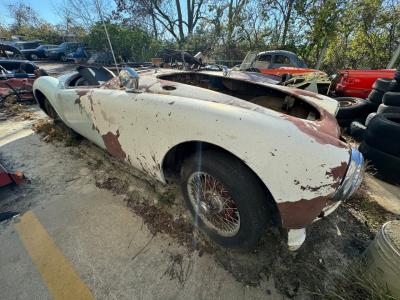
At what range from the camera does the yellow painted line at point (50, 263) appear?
60.6 inches

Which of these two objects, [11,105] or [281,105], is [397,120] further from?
[11,105]

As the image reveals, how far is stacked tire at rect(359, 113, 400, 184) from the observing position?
93.2 inches

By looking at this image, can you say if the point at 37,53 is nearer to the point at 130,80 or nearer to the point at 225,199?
the point at 130,80

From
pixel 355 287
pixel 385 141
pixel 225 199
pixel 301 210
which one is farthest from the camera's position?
pixel 385 141

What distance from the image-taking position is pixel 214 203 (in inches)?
68.5

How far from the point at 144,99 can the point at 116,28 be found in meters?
16.7

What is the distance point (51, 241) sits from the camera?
1.90 m

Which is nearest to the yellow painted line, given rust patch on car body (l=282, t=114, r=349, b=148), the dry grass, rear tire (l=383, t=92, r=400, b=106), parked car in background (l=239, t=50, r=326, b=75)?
the dry grass

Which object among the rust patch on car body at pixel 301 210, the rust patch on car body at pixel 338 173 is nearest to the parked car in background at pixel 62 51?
the rust patch on car body at pixel 301 210

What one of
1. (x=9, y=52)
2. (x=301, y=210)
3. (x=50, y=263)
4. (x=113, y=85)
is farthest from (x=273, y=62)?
(x=9, y=52)

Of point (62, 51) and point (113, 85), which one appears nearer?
point (113, 85)

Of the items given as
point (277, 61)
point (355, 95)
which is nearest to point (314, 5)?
point (277, 61)

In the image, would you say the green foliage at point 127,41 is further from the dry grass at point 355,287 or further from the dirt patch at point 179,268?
the dry grass at point 355,287

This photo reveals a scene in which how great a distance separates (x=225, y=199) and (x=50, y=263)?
1.45 m
